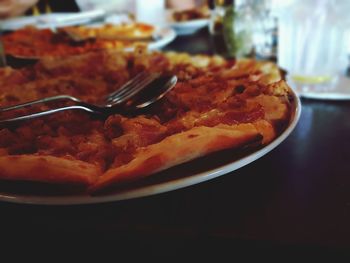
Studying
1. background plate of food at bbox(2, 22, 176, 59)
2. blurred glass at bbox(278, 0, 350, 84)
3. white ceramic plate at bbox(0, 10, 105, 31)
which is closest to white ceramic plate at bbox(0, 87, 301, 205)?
blurred glass at bbox(278, 0, 350, 84)

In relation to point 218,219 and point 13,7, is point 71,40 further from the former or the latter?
point 13,7

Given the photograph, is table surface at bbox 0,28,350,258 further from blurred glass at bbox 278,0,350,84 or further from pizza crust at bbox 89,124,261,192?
blurred glass at bbox 278,0,350,84

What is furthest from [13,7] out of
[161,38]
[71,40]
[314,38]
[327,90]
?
[327,90]

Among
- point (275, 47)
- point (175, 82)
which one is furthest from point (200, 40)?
point (175, 82)

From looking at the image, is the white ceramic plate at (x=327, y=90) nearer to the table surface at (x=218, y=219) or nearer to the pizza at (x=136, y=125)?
the pizza at (x=136, y=125)

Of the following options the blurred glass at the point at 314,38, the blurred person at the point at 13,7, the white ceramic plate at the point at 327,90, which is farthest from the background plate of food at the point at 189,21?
the blurred person at the point at 13,7

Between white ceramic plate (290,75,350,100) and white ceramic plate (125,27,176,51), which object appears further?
white ceramic plate (125,27,176,51)
